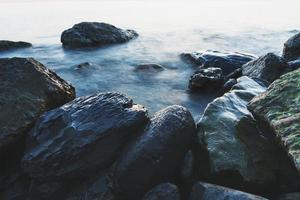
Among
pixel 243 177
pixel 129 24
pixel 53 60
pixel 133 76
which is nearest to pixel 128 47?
pixel 53 60

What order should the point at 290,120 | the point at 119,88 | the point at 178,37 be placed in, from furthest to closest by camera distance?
the point at 178,37, the point at 119,88, the point at 290,120

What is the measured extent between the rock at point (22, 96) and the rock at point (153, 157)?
189cm

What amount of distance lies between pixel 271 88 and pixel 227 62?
5237mm

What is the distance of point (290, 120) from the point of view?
18.1 feet

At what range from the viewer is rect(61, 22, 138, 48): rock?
15.9m

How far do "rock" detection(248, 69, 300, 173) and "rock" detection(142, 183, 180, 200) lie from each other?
1.52 meters

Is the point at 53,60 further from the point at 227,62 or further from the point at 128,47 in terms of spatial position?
the point at 227,62

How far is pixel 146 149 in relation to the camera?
577 cm

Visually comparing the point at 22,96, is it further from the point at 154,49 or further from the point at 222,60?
the point at 154,49

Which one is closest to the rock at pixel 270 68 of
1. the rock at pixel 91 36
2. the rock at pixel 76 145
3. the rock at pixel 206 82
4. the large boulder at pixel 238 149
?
the rock at pixel 206 82

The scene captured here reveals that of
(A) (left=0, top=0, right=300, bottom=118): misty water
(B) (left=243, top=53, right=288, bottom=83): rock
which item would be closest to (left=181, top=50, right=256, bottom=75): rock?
(A) (left=0, top=0, right=300, bottom=118): misty water

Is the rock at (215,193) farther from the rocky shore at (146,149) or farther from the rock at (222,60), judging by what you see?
the rock at (222,60)

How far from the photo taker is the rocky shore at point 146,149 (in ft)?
18.5

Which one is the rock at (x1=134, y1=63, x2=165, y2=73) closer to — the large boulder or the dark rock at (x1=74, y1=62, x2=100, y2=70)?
the dark rock at (x1=74, y1=62, x2=100, y2=70)
